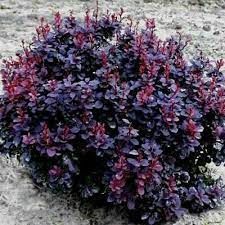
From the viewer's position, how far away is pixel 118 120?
3.43 m

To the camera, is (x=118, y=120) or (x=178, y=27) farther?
(x=178, y=27)

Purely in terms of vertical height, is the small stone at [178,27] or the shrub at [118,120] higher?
the shrub at [118,120]

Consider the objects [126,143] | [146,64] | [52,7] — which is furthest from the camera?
[52,7]

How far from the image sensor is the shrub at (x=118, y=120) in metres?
3.33

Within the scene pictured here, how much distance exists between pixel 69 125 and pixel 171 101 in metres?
0.56

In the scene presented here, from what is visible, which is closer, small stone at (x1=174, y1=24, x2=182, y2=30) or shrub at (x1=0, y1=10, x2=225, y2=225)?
shrub at (x1=0, y1=10, x2=225, y2=225)

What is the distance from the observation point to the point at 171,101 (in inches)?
132

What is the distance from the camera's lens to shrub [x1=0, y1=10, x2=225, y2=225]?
3330 mm

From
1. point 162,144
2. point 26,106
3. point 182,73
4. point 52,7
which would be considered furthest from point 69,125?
point 52,7

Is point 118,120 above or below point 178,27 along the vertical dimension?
above

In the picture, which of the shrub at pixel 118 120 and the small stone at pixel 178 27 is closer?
the shrub at pixel 118 120

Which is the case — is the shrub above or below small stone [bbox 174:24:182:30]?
above

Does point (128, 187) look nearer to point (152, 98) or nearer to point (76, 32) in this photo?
point (152, 98)

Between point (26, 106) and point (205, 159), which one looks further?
point (205, 159)
